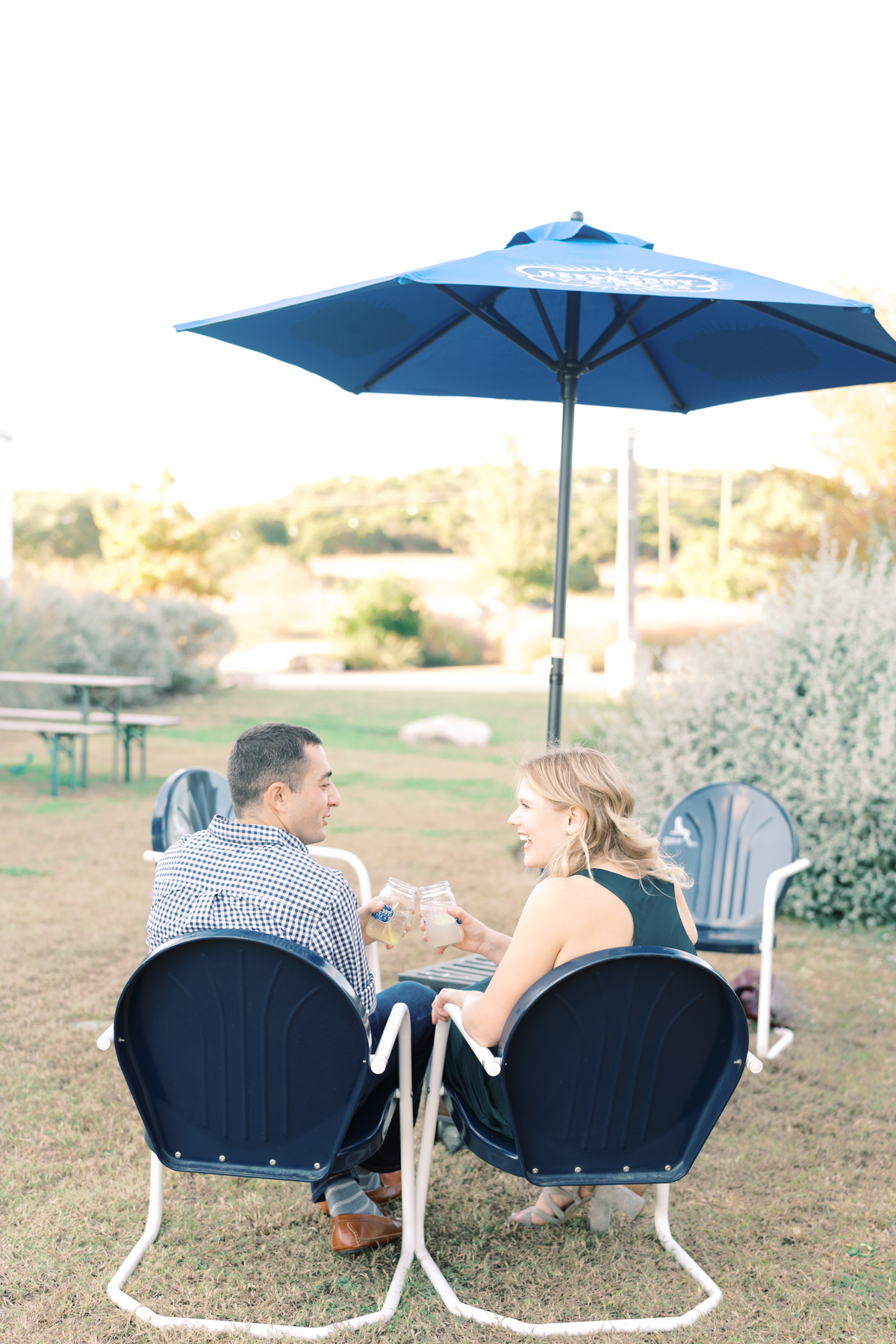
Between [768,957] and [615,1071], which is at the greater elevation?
[615,1071]

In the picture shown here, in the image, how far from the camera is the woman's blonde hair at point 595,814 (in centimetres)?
205

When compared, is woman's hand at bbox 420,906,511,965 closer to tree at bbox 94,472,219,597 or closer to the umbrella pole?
the umbrella pole

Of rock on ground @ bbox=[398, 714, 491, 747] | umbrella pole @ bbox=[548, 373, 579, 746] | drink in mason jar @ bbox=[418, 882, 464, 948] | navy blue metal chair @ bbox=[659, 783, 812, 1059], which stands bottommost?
rock on ground @ bbox=[398, 714, 491, 747]

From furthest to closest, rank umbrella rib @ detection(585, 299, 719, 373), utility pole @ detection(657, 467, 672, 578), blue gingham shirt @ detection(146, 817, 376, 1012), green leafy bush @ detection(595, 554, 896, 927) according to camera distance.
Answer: utility pole @ detection(657, 467, 672, 578), green leafy bush @ detection(595, 554, 896, 927), umbrella rib @ detection(585, 299, 719, 373), blue gingham shirt @ detection(146, 817, 376, 1012)

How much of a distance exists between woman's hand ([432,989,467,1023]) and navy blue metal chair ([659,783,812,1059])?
1833 millimetres

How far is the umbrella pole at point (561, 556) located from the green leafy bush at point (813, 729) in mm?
2398

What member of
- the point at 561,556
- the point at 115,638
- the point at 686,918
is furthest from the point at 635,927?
the point at 115,638

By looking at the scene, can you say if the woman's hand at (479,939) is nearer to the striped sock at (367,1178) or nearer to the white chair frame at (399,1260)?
the white chair frame at (399,1260)

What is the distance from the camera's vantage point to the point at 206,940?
67.9 inches

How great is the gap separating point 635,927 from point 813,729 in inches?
141

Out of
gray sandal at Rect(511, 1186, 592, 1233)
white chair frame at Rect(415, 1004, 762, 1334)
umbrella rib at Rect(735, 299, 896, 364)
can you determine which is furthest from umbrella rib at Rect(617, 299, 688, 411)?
gray sandal at Rect(511, 1186, 592, 1233)

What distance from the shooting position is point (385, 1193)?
251 cm

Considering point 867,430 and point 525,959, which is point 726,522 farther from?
point 525,959

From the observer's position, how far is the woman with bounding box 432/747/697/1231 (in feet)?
6.39
